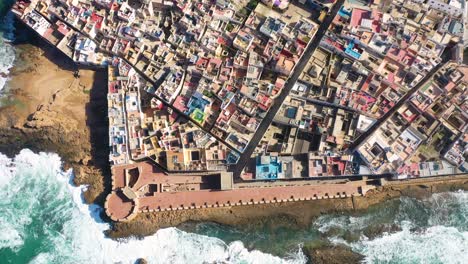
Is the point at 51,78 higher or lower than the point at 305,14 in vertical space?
lower

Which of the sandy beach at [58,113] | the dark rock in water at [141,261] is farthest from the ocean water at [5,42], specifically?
the dark rock in water at [141,261]

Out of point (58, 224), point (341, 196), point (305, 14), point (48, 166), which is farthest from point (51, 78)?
point (341, 196)

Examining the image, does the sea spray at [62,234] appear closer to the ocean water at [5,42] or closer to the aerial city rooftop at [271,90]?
the aerial city rooftop at [271,90]

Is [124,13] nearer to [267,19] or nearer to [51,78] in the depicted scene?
[51,78]

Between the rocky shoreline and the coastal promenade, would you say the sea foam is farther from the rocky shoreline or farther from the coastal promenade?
the coastal promenade

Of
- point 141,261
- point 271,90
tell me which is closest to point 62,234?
point 141,261

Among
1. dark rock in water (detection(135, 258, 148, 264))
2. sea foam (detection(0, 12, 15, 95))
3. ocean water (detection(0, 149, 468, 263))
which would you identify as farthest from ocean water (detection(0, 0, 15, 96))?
dark rock in water (detection(135, 258, 148, 264))

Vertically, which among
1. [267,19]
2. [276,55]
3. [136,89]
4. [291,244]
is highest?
[267,19]
